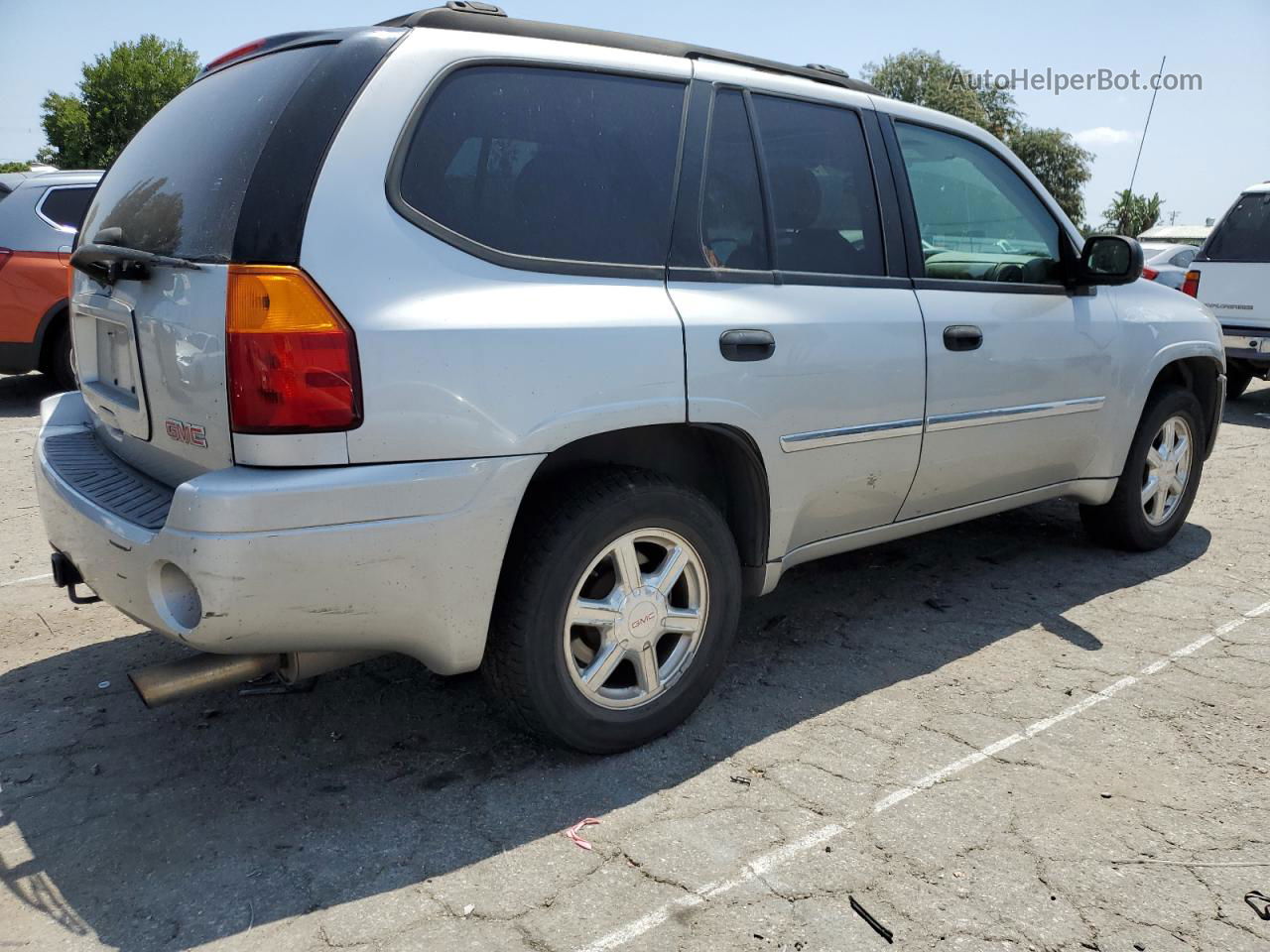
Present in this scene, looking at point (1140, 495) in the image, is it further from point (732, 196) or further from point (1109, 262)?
point (732, 196)

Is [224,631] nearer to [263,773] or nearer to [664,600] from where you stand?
[263,773]

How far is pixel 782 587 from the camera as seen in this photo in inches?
175

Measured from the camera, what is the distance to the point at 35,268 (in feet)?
26.5

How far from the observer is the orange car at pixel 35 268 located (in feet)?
26.4

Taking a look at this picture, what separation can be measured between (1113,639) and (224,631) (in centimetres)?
311

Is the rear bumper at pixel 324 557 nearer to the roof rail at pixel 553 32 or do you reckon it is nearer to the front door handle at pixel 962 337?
the roof rail at pixel 553 32

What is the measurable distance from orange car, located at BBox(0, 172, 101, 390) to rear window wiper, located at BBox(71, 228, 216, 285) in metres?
5.85

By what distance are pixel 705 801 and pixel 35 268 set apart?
24.7 ft

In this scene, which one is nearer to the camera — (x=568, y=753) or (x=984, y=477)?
(x=568, y=753)

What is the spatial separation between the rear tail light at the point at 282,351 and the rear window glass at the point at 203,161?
151mm

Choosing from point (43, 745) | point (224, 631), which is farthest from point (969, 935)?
point (43, 745)

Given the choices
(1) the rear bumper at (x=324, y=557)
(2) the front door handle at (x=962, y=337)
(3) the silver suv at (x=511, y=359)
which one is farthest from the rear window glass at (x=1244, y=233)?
(1) the rear bumper at (x=324, y=557)

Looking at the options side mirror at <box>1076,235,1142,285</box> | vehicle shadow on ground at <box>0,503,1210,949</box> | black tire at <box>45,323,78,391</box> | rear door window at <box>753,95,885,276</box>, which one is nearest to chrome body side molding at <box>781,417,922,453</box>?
rear door window at <box>753,95,885,276</box>

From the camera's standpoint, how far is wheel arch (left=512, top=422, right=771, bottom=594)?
112 inches
